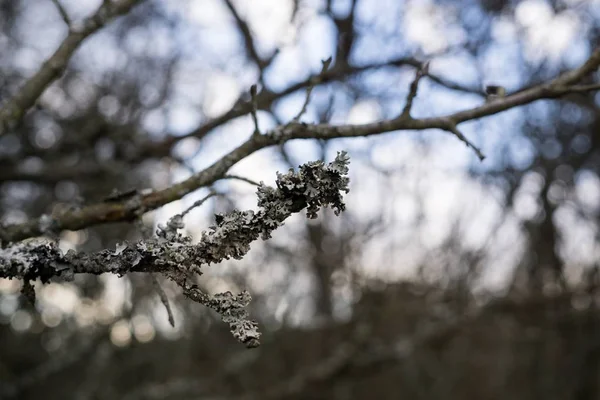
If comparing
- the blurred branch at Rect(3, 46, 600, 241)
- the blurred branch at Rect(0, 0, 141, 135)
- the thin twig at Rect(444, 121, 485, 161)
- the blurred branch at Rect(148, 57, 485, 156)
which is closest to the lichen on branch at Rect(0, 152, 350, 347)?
the blurred branch at Rect(3, 46, 600, 241)

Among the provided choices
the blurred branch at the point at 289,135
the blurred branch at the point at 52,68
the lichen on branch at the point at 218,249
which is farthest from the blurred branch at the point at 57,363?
the lichen on branch at the point at 218,249

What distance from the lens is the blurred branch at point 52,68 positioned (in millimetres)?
2117

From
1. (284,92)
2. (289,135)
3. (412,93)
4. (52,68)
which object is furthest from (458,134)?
(284,92)

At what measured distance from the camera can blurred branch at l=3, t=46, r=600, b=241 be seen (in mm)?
1670

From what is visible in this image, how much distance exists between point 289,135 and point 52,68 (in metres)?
1.05

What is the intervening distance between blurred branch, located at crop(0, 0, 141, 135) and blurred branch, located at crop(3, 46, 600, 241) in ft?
2.14

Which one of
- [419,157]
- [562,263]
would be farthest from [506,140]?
[562,263]

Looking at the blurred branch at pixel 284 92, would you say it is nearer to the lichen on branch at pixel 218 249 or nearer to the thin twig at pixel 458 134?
the thin twig at pixel 458 134

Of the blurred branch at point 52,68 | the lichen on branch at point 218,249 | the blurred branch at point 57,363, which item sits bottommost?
the lichen on branch at point 218,249

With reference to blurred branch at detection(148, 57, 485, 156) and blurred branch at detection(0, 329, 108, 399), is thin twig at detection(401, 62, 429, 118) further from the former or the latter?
blurred branch at detection(0, 329, 108, 399)

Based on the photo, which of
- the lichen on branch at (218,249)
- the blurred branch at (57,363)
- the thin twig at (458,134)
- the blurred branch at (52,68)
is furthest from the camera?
the blurred branch at (57,363)

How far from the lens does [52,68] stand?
217cm

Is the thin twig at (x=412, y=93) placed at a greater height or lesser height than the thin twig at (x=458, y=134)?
greater

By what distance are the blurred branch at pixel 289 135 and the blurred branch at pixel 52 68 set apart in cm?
65
